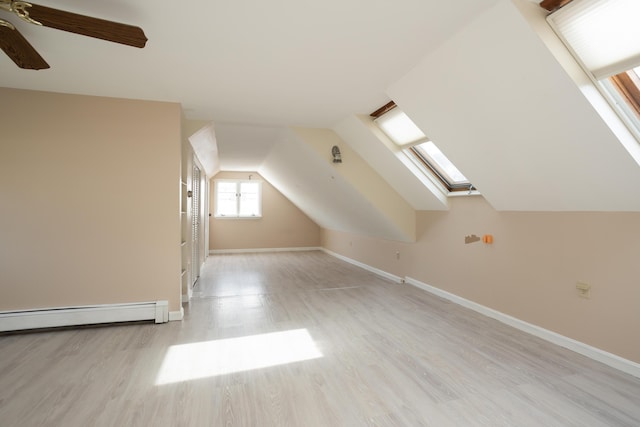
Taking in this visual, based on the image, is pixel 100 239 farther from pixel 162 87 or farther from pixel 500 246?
pixel 500 246

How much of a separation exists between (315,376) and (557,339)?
6.96 ft

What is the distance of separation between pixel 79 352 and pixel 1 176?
187 centimetres

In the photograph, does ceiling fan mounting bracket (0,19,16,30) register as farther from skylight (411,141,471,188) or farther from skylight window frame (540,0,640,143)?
Result: skylight (411,141,471,188)

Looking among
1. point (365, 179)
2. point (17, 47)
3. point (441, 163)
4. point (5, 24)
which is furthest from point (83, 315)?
point (441, 163)

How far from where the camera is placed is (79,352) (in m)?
2.62

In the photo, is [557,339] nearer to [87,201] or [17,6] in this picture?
[17,6]

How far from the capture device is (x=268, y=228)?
8.69 metres

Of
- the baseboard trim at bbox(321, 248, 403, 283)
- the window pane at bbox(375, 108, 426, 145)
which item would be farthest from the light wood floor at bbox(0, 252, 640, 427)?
the window pane at bbox(375, 108, 426, 145)

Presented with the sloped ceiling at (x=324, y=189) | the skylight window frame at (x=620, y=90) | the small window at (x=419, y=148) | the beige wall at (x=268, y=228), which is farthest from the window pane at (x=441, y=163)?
the beige wall at (x=268, y=228)

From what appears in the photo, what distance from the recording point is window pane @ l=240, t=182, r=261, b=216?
860cm

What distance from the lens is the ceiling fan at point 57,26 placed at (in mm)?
1533

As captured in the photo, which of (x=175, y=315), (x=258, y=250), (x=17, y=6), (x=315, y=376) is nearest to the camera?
(x=17, y=6)

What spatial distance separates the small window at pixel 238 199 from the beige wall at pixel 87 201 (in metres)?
5.10

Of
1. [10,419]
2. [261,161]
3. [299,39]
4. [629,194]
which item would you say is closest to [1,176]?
[10,419]
